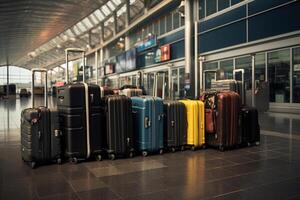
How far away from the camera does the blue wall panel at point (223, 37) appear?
1298 cm

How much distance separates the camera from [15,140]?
19.3 feet

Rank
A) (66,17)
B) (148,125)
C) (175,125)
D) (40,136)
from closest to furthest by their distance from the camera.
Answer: (40,136) → (148,125) → (175,125) → (66,17)

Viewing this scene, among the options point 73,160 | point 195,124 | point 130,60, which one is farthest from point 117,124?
point 130,60

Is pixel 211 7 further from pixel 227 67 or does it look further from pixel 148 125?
pixel 148 125

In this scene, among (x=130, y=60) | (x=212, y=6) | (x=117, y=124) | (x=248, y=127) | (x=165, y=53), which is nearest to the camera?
(x=117, y=124)

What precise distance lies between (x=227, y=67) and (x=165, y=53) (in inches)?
246

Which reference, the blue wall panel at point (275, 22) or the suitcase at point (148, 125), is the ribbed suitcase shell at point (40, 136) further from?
the blue wall panel at point (275, 22)

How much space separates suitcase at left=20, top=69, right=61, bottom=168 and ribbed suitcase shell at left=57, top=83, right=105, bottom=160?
14 cm

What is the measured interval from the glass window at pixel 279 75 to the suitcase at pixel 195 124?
8.01 metres

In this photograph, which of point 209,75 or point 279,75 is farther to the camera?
point 209,75

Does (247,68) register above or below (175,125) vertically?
above

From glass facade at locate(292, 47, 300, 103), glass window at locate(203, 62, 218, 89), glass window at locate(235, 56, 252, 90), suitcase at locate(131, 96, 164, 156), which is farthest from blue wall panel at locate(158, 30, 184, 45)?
suitcase at locate(131, 96, 164, 156)

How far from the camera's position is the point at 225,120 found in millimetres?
4641

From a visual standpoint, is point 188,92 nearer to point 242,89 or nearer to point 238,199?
point 242,89
